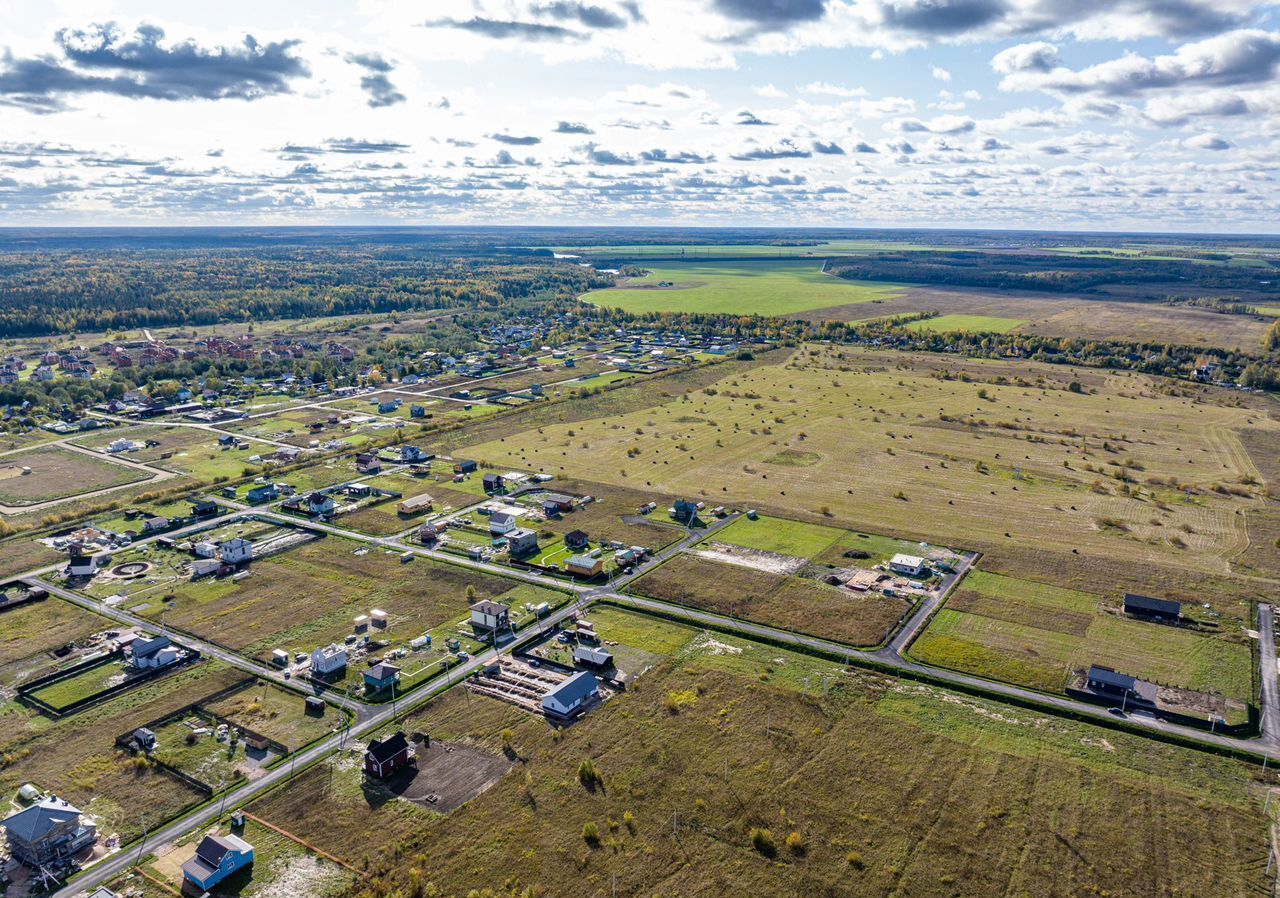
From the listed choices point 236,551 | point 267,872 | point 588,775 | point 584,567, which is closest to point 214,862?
point 267,872

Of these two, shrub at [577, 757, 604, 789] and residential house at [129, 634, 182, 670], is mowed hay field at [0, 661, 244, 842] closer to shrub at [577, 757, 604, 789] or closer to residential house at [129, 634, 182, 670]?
residential house at [129, 634, 182, 670]

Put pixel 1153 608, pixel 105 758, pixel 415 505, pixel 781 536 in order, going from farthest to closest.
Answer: pixel 415 505
pixel 781 536
pixel 1153 608
pixel 105 758

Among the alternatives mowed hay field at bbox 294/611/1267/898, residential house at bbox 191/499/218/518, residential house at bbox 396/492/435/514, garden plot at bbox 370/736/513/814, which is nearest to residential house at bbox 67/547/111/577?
residential house at bbox 191/499/218/518

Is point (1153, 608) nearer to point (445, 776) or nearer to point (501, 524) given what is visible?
point (445, 776)

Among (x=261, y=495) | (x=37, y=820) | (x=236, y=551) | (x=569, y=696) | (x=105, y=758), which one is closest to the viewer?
(x=37, y=820)

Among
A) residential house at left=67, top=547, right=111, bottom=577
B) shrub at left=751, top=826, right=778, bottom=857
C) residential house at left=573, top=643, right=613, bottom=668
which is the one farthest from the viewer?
residential house at left=67, top=547, right=111, bottom=577

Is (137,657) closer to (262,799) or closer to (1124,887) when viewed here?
(262,799)

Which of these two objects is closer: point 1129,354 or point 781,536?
point 781,536
